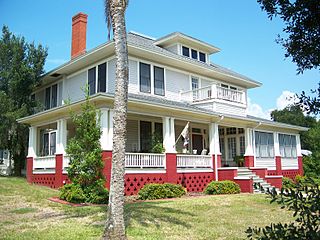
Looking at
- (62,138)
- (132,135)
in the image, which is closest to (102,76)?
(132,135)

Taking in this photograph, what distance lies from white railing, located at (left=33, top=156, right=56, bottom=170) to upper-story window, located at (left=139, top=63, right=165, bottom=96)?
21.7 ft

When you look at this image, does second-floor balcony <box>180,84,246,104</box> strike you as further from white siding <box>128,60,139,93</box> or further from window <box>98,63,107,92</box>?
window <box>98,63,107,92</box>

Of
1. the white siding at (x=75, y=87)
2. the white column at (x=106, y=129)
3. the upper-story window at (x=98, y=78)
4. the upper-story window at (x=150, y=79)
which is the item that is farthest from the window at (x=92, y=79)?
the white column at (x=106, y=129)

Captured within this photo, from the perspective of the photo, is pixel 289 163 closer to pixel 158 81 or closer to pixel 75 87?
pixel 158 81

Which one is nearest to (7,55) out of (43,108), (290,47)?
(43,108)

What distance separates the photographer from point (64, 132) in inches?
742

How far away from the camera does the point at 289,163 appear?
2706 cm

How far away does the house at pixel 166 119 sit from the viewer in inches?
696

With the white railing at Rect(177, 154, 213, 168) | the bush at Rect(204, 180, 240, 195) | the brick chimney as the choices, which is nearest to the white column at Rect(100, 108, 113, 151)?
the white railing at Rect(177, 154, 213, 168)

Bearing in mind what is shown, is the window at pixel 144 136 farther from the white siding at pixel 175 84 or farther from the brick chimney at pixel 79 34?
the brick chimney at pixel 79 34

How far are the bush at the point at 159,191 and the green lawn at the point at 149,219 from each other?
93.2 inches

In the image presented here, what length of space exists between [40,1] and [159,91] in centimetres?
1041

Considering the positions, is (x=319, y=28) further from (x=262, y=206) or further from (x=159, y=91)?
(x=159, y=91)

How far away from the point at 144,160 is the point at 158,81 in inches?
236
